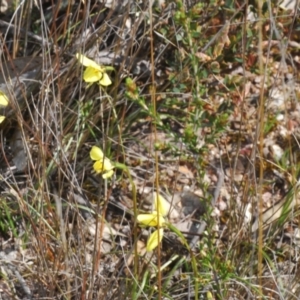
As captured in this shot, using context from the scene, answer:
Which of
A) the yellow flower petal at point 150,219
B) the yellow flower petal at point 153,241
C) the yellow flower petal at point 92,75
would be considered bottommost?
the yellow flower petal at point 153,241

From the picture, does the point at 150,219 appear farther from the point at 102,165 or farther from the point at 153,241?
the point at 102,165

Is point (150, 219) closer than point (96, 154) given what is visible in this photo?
Yes

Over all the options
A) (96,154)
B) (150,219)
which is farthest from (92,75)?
(150,219)

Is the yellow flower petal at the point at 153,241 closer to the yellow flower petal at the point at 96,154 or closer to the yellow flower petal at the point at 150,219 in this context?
the yellow flower petal at the point at 150,219

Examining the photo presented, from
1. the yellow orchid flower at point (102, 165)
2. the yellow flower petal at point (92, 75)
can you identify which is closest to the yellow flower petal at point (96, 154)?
the yellow orchid flower at point (102, 165)

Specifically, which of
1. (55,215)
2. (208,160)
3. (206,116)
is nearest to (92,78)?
(55,215)

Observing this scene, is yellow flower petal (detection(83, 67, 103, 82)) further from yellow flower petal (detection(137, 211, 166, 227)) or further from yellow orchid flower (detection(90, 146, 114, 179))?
yellow flower petal (detection(137, 211, 166, 227))

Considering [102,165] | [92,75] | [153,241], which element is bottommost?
[153,241]

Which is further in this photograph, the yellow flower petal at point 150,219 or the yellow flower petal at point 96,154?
the yellow flower petal at point 96,154

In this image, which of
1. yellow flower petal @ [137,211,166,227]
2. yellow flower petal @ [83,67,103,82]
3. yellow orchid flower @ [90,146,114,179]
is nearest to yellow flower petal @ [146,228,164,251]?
yellow flower petal @ [137,211,166,227]

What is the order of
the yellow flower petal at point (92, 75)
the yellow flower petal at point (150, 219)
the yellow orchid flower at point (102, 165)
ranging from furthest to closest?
1. the yellow flower petal at point (92, 75)
2. the yellow orchid flower at point (102, 165)
3. the yellow flower petal at point (150, 219)

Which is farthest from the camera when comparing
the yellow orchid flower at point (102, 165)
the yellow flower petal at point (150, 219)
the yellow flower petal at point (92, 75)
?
the yellow flower petal at point (92, 75)

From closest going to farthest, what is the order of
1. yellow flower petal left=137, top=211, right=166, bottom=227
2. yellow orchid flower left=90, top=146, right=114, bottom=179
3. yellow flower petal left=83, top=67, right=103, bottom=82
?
yellow flower petal left=137, top=211, right=166, bottom=227 → yellow orchid flower left=90, top=146, right=114, bottom=179 → yellow flower petal left=83, top=67, right=103, bottom=82
